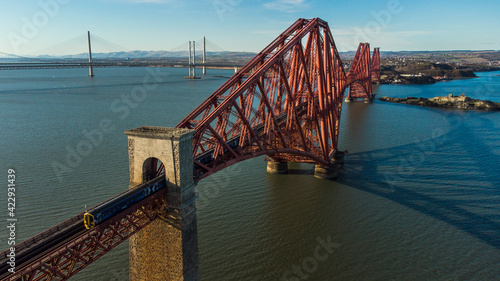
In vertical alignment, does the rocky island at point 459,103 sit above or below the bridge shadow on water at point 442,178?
above

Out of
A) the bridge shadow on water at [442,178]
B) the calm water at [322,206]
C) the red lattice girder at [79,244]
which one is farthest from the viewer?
the bridge shadow on water at [442,178]

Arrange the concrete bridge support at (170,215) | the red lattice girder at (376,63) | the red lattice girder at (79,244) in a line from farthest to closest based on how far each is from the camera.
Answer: the red lattice girder at (376,63) < the concrete bridge support at (170,215) < the red lattice girder at (79,244)

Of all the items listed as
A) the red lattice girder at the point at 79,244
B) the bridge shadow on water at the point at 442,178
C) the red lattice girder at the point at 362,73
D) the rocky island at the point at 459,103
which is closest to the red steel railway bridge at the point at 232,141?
the red lattice girder at the point at 79,244

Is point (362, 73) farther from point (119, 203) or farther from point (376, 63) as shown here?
point (119, 203)

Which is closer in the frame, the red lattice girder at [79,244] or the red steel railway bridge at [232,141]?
the red lattice girder at [79,244]

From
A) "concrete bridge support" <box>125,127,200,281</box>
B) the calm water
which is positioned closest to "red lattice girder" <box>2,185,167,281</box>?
"concrete bridge support" <box>125,127,200,281</box>

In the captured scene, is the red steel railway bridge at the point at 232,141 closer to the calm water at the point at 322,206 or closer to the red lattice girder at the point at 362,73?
the calm water at the point at 322,206

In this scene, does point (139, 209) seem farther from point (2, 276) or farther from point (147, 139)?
point (2, 276)

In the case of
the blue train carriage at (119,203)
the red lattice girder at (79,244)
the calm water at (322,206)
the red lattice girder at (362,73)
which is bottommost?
the calm water at (322,206)
